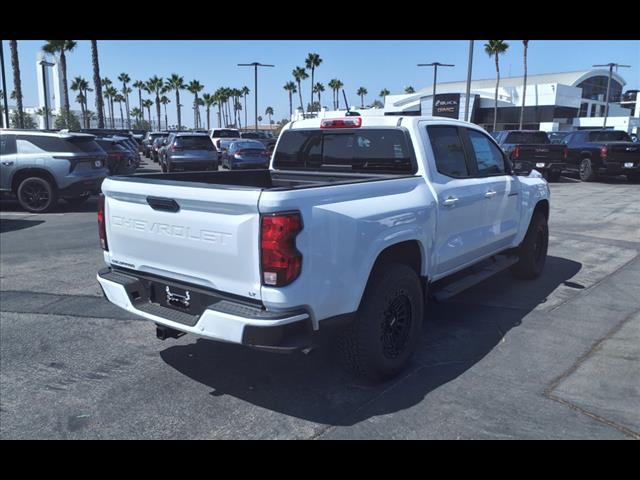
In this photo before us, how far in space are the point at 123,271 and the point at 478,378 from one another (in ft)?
9.23

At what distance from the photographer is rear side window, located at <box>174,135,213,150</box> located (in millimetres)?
19880

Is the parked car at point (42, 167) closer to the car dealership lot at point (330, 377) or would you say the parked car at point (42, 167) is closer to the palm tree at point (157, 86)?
the car dealership lot at point (330, 377)

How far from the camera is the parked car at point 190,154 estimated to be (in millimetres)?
19625

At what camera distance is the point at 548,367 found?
13.8 feet

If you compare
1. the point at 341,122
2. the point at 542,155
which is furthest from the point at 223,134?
the point at 341,122

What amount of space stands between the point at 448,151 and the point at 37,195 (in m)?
10.4

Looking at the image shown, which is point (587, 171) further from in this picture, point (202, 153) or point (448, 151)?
point (448, 151)

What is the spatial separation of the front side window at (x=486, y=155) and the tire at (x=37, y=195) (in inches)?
393

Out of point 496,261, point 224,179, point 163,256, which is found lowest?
point 496,261

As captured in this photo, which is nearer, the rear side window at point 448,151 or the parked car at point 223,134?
the rear side window at point 448,151

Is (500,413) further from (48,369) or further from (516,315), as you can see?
(48,369)

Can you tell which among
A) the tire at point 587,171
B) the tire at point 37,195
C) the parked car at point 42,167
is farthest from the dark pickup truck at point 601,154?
the tire at point 37,195
